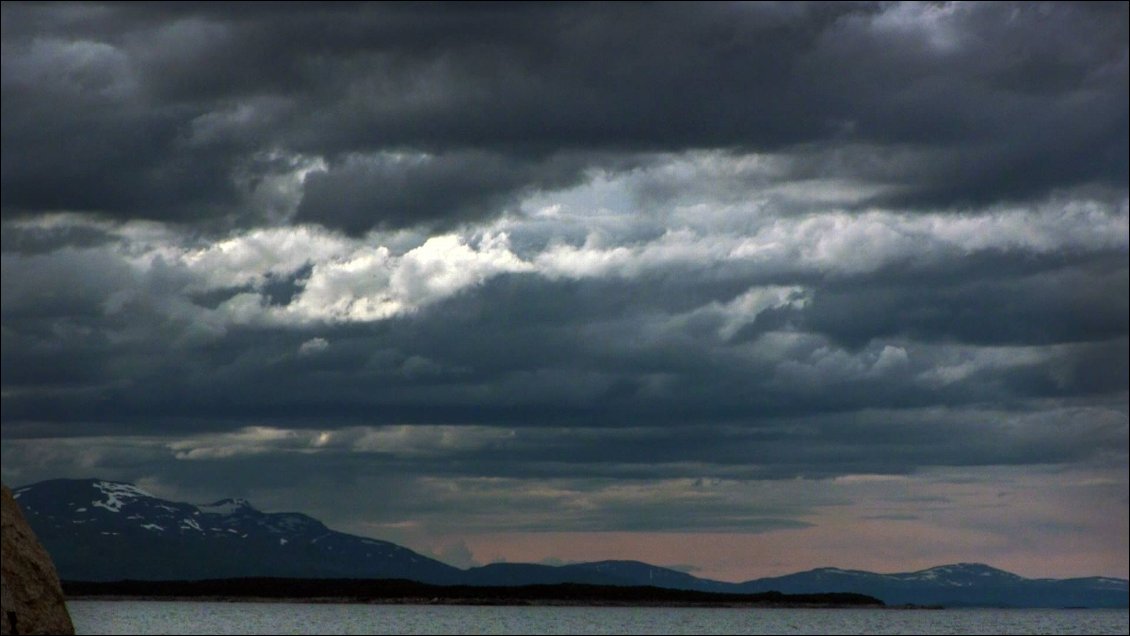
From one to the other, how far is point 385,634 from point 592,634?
1086 inches

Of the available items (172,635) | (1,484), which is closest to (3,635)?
(1,484)

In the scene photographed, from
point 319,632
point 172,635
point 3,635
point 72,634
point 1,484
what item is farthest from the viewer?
point 319,632

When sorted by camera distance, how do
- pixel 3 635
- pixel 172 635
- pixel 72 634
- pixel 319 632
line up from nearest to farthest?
pixel 3 635, pixel 72 634, pixel 172 635, pixel 319 632

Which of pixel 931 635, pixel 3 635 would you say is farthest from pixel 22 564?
pixel 931 635

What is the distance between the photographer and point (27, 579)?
4025 centimetres

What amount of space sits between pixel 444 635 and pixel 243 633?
2500 centimetres

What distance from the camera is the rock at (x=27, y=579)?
1555 inches

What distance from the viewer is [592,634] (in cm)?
19725

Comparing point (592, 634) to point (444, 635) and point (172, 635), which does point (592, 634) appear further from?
point (172, 635)

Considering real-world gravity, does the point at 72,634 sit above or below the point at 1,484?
below

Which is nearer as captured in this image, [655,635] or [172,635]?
[172,635]

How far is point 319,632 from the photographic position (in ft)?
639

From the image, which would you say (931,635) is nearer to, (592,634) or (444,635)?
(592,634)

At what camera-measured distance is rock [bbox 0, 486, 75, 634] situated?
3950 cm
